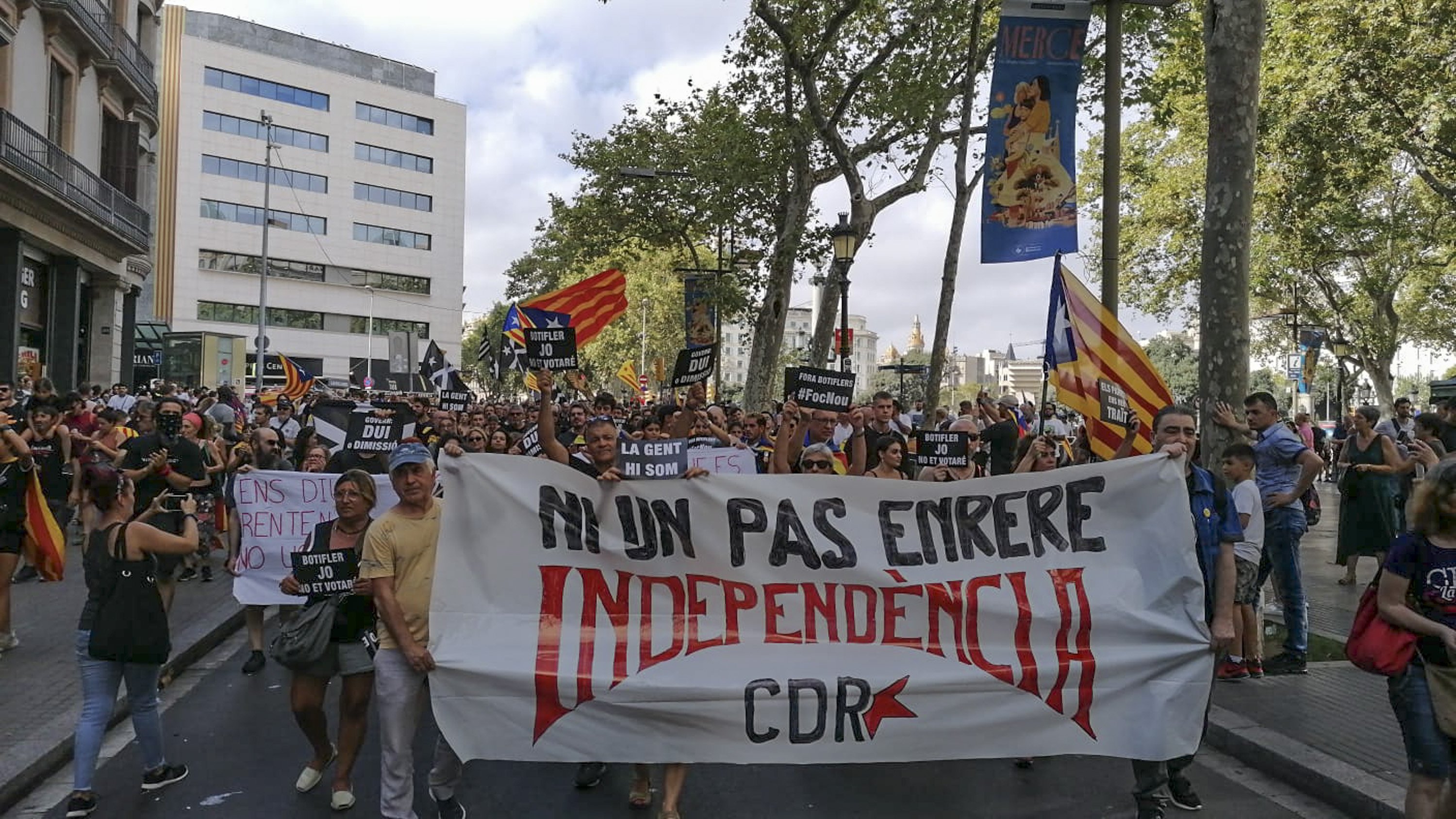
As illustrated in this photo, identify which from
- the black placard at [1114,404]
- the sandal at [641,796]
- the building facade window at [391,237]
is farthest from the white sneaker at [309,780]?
the building facade window at [391,237]

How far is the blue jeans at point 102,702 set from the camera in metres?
5.05

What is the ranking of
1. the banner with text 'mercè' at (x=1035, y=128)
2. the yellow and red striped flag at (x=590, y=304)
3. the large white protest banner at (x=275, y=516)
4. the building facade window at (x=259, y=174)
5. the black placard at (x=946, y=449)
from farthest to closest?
the building facade window at (x=259, y=174), the yellow and red striped flag at (x=590, y=304), the banner with text 'mercè' at (x=1035, y=128), the black placard at (x=946, y=449), the large white protest banner at (x=275, y=516)

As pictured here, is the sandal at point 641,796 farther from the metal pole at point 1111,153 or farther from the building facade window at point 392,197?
the building facade window at point 392,197

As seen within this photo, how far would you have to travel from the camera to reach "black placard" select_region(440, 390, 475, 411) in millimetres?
13625

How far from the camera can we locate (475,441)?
342 inches

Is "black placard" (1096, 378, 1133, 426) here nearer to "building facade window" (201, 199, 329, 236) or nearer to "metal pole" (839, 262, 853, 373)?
"metal pole" (839, 262, 853, 373)

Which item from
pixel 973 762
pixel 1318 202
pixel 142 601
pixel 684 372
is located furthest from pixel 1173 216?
pixel 142 601

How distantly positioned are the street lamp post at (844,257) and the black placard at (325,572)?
12.9 m

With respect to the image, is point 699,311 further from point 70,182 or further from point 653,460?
point 653,460

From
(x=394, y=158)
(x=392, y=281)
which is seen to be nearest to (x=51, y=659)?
(x=392, y=281)

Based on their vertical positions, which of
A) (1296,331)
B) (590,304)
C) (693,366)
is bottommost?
(693,366)

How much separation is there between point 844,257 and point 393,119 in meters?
48.4

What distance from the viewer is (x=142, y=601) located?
16.7 feet

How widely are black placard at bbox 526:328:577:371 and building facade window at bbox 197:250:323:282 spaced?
5068cm
